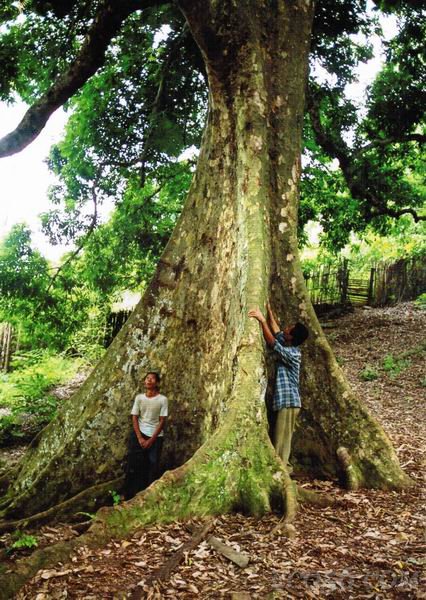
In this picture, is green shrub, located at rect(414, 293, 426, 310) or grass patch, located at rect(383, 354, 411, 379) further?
green shrub, located at rect(414, 293, 426, 310)

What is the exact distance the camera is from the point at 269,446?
16.6 ft

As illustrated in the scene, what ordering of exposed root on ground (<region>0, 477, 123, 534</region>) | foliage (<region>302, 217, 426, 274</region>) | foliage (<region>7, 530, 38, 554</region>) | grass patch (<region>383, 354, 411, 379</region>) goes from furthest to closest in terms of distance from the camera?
foliage (<region>302, 217, 426, 274</region>)
grass patch (<region>383, 354, 411, 379</region>)
exposed root on ground (<region>0, 477, 123, 534</region>)
foliage (<region>7, 530, 38, 554</region>)

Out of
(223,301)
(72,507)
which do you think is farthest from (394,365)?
(72,507)

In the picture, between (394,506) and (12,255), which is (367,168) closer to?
(12,255)

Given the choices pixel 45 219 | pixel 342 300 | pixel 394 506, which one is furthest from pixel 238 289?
pixel 342 300

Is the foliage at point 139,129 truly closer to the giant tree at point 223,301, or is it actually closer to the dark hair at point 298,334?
the giant tree at point 223,301

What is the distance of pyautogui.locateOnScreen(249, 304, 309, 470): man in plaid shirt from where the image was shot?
602 cm

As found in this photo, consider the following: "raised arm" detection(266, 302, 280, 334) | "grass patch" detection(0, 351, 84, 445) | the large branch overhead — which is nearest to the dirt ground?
"raised arm" detection(266, 302, 280, 334)

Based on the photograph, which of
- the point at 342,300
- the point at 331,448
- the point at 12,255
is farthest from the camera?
the point at 342,300

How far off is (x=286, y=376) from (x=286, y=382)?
68mm

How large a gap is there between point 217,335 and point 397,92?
9.45 m

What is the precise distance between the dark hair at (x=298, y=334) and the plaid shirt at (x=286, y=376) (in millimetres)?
80

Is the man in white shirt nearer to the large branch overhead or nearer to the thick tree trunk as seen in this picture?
the thick tree trunk

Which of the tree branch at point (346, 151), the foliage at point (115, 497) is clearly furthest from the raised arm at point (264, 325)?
the tree branch at point (346, 151)
